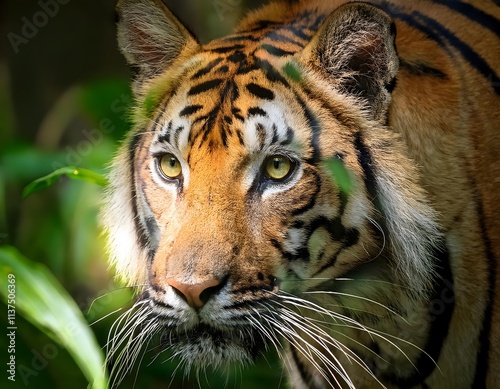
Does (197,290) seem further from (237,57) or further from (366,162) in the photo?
(237,57)

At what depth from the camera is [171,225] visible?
5.09 feet

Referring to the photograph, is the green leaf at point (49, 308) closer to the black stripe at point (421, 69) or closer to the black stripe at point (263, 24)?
the black stripe at point (263, 24)

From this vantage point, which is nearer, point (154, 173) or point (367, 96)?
point (367, 96)

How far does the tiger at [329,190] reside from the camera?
1487 mm

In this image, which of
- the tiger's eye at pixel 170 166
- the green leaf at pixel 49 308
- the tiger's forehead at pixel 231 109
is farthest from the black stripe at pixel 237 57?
the green leaf at pixel 49 308

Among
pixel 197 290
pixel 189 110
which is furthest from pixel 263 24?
pixel 197 290

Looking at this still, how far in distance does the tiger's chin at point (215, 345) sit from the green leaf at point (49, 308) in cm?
16

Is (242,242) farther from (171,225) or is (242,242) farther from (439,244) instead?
(439,244)

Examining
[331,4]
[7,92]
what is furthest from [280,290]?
[7,92]

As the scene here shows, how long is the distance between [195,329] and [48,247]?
695mm

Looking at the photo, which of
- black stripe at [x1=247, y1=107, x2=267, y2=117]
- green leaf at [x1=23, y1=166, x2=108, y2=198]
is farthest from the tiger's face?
green leaf at [x1=23, y1=166, x2=108, y2=198]

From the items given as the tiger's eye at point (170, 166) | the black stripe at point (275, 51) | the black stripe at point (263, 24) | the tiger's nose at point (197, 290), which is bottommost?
the tiger's nose at point (197, 290)

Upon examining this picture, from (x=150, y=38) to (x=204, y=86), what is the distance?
0.66 feet

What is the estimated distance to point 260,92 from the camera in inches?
62.5
